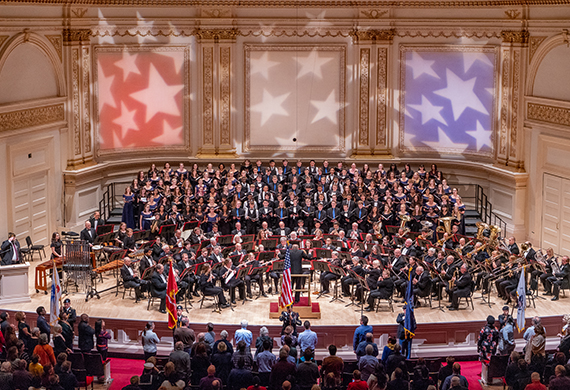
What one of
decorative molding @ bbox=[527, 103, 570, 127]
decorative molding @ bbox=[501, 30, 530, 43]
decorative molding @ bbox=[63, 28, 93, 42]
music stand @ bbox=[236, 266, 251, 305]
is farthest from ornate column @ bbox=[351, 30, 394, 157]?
music stand @ bbox=[236, 266, 251, 305]

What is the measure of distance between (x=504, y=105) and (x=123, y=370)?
15.3 metres

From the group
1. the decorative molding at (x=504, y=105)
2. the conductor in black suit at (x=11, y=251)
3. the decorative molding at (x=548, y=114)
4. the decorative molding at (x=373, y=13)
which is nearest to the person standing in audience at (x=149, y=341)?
the conductor in black suit at (x=11, y=251)

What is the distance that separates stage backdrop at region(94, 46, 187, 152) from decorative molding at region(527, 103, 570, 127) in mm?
11237

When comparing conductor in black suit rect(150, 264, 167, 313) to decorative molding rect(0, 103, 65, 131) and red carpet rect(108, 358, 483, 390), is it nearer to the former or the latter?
red carpet rect(108, 358, 483, 390)

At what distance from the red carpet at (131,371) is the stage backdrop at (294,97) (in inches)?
488

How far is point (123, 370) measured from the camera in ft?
51.6

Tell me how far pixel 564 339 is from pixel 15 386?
967 cm

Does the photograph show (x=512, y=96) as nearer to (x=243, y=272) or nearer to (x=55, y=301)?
(x=243, y=272)

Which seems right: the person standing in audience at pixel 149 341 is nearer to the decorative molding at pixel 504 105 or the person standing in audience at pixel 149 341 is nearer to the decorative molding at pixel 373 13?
the decorative molding at pixel 504 105

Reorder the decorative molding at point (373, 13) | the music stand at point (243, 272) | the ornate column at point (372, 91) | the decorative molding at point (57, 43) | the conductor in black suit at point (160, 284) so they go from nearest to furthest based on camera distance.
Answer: the conductor in black suit at point (160, 284)
the music stand at point (243, 272)
the decorative molding at point (57, 43)
the decorative molding at point (373, 13)
the ornate column at point (372, 91)

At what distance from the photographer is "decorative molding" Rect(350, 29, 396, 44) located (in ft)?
85.8

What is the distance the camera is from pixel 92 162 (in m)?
25.6

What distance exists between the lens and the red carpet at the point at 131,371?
49.4 feet

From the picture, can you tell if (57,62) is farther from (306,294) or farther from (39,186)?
(306,294)
